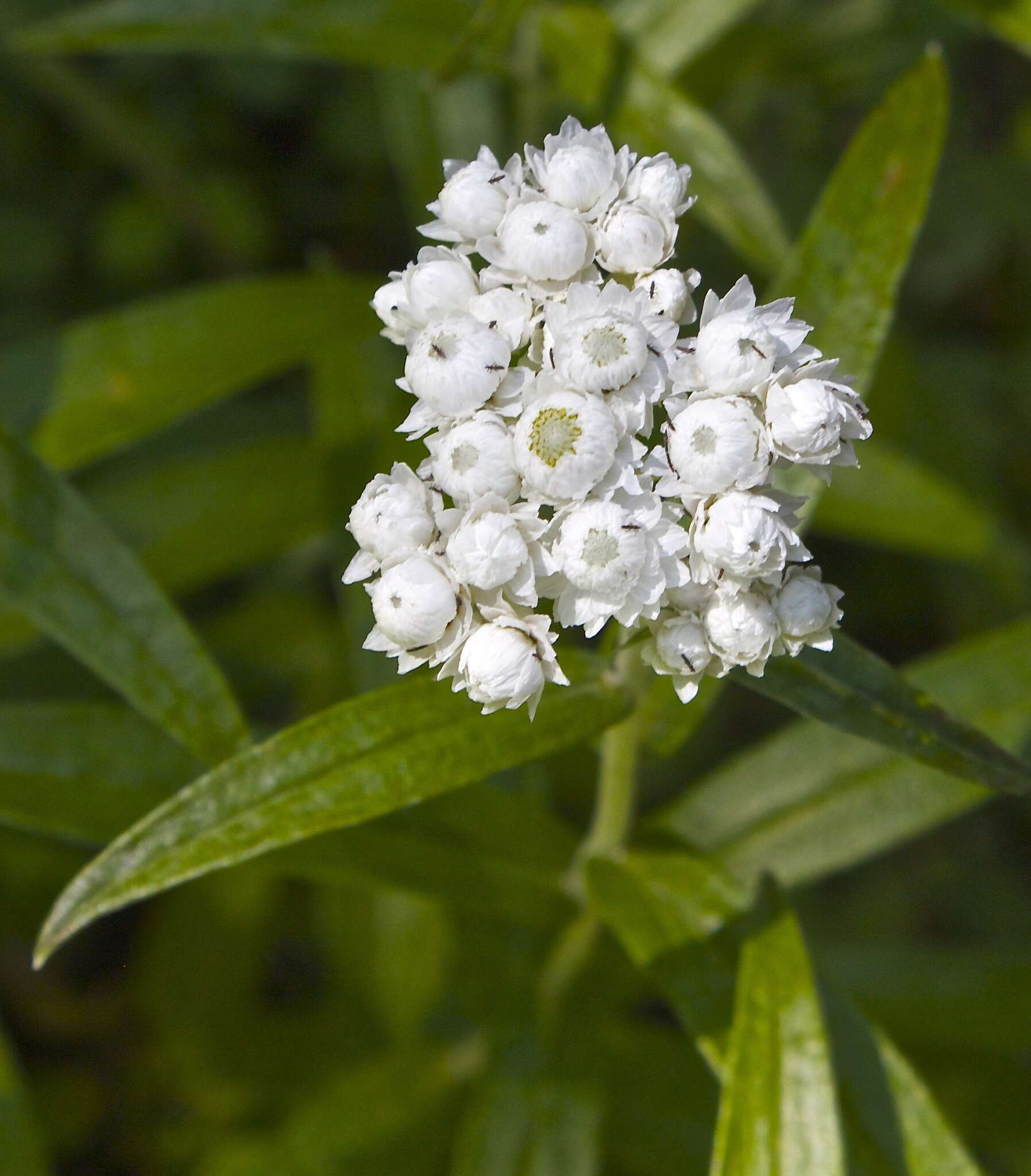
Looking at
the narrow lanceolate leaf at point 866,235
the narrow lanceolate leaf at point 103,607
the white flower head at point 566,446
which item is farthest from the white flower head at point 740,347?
the narrow lanceolate leaf at point 103,607

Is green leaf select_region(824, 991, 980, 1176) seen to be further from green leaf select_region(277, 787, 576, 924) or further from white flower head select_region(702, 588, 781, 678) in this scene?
white flower head select_region(702, 588, 781, 678)

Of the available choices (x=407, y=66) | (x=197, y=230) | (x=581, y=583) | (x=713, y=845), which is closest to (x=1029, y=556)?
(x=713, y=845)

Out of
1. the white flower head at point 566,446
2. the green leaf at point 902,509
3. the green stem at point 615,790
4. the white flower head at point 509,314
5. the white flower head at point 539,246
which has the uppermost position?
the green leaf at point 902,509

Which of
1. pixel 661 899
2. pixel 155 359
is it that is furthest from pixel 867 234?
pixel 155 359

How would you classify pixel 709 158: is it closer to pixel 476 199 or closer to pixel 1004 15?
pixel 1004 15

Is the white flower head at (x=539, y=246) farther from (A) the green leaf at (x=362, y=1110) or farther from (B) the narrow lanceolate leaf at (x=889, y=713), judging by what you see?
(A) the green leaf at (x=362, y=1110)

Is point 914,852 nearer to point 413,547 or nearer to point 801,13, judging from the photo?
point 801,13
